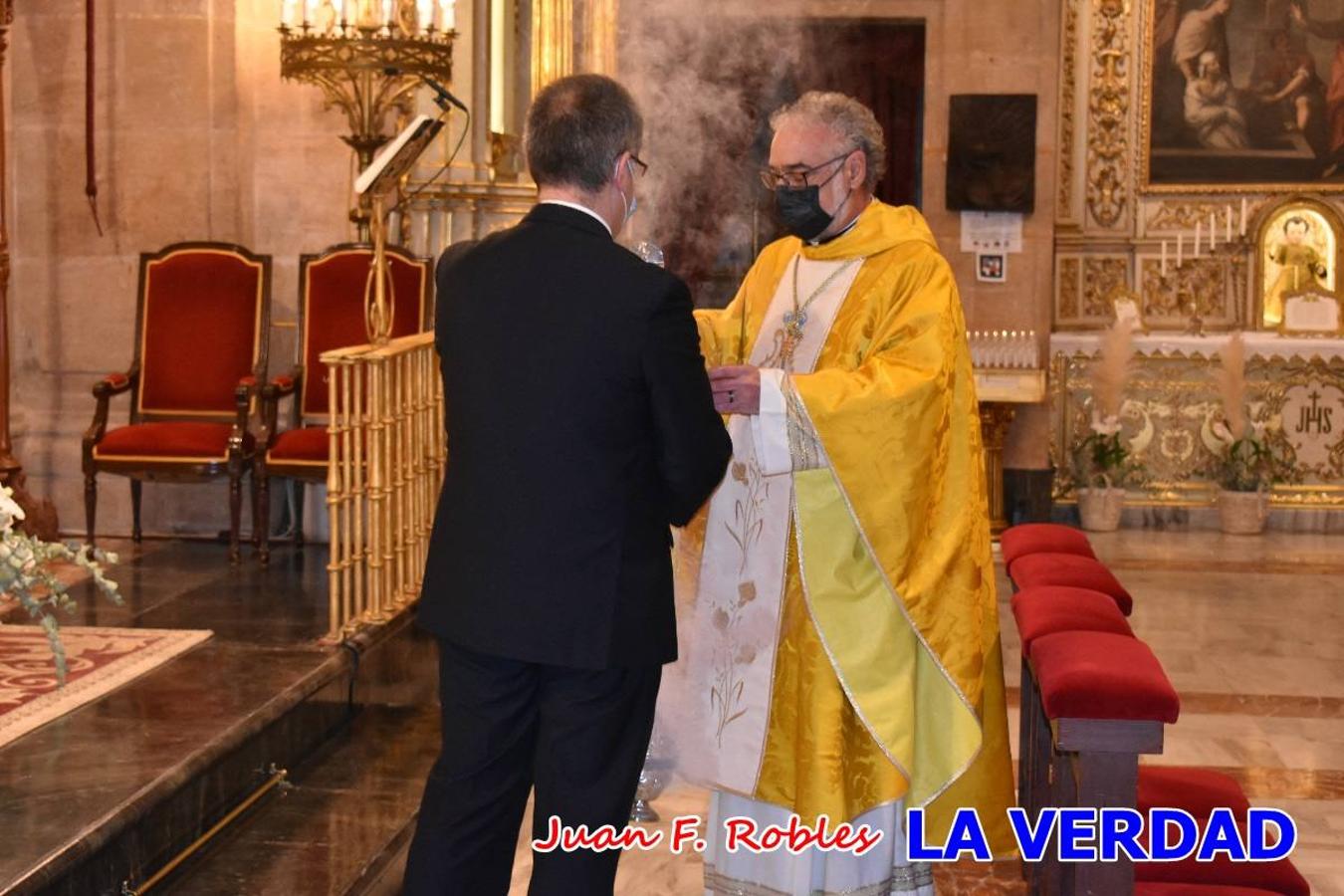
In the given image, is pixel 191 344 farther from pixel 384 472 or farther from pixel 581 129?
pixel 581 129

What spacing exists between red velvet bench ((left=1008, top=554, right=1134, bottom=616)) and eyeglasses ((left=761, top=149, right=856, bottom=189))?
1094mm

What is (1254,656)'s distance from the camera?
7.18 m

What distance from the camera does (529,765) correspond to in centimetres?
323

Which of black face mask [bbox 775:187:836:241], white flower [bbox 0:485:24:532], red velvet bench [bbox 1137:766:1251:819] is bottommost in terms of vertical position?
red velvet bench [bbox 1137:766:1251:819]

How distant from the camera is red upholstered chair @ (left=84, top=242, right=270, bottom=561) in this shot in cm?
742

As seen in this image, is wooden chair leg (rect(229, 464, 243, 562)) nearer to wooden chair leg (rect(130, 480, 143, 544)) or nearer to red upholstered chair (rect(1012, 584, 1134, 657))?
wooden chair leg (rect(130, 480, 143, 544))

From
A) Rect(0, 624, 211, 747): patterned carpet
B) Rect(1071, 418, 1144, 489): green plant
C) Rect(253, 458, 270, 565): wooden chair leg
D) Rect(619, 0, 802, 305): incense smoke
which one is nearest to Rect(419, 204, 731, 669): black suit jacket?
Rect(0, 624, 211, 747): patterned carpet

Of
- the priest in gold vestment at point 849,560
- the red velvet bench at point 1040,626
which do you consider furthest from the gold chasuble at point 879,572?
the red velvet bench at point 1040,626

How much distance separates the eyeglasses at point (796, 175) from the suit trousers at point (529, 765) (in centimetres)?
110

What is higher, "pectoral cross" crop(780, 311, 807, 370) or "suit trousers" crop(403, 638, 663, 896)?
"pectoral cross" crop(780, 311, 807, 370)

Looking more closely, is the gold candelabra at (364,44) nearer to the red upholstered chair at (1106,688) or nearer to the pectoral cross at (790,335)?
the pectoral cross at (790,335)

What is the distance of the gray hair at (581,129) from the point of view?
3.02m

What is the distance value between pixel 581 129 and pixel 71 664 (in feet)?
9.37

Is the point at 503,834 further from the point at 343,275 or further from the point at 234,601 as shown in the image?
the point at 343,275
